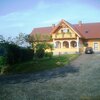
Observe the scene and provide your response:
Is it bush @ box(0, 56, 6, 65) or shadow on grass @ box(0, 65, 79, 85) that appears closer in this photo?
shadow on grass @ box(0, 65, 79, 85)

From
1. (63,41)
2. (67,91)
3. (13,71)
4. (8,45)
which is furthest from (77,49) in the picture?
(67,91)

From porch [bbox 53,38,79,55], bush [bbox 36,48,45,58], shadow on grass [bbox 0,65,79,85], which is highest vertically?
porch [bbox 53,38,79,55]

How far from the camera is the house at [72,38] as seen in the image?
152ft

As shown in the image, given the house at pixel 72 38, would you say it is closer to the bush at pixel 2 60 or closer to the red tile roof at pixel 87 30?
the red tile roof at pixel 87 30

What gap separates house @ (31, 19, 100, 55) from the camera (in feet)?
152

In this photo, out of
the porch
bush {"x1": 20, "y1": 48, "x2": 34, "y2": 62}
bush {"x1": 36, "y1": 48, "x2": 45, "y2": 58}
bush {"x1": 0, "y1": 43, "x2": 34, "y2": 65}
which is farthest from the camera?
the porch

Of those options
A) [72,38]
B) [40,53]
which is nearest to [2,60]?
[40,53]

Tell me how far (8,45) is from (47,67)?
6.37m

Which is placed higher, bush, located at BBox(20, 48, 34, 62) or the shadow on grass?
bush, located at BBox(20, 48, 34, 62)

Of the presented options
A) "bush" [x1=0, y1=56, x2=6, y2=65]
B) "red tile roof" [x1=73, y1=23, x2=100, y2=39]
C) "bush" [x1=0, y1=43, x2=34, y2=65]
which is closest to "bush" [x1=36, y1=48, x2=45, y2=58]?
"bush" [x1=0, y1=43, x2=34, y2=65]

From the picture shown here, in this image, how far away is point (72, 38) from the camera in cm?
4681

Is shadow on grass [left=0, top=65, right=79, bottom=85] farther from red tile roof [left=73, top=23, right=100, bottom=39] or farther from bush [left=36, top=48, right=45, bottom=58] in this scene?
red tile roof [left=73, top=23, right=100, bottom=39]

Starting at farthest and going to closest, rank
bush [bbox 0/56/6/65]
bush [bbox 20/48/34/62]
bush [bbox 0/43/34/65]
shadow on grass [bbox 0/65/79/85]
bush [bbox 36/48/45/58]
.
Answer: bush [bbox 36/48/45/58]
bush [bbox 20/48/34/62]
bush [bbox 0/43/34/65]
bush [bbox 0/56/6/65]
shadow on grass [bbox 0/65/79/85]

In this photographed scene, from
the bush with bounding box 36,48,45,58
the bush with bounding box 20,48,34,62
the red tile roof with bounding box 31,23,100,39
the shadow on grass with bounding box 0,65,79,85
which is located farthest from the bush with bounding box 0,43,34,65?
the red tile roof with bounding box 31,23,100,39
